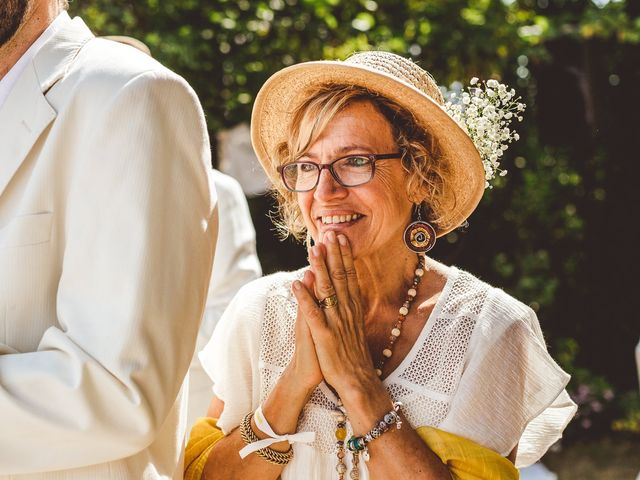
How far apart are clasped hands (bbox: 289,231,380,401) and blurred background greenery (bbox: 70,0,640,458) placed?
4.83m

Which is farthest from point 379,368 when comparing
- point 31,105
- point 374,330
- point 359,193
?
point 31,105

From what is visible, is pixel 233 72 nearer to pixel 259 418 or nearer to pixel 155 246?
pixel 259 418

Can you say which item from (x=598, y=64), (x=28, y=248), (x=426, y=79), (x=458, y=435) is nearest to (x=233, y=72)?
(x=598, y=64)

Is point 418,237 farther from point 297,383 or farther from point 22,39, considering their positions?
point 22,39

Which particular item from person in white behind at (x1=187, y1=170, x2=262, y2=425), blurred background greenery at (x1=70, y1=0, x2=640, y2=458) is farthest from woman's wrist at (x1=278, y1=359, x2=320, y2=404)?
blurred background greenery at (x1=70, y1=0, x2=640, y2=458)

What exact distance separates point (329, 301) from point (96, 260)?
84cm

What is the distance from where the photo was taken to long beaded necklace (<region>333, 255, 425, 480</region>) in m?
2.47

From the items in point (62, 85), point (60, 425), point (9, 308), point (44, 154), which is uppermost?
point (62, 85)

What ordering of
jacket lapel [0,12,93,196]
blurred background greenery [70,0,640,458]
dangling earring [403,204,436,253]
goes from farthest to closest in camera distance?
blurred background greenery [70,0,640,458] < dangling earring [403,204,436,253] < jacket lapel [0,12,93,196]

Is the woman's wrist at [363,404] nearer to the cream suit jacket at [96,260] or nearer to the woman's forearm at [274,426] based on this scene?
the woman's forearm at [274,426]

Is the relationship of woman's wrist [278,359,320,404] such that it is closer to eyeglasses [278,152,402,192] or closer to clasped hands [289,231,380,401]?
clasped hands [289,231,380,401]

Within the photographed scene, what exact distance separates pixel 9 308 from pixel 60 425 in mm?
236

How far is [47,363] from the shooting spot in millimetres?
1608

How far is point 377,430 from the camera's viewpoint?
2346 millimetres
